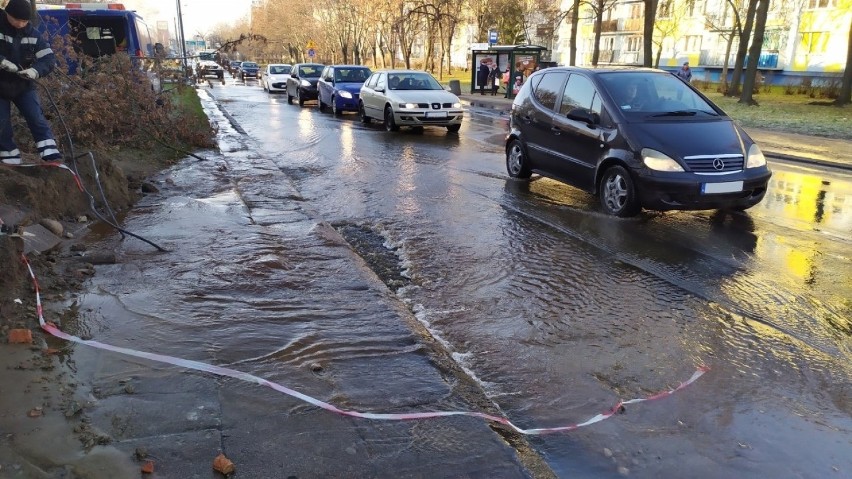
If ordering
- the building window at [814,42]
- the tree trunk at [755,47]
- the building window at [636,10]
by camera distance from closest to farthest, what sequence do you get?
the tree trunk at [755,47] < the building window at [814,42] < the building window at [636,10]

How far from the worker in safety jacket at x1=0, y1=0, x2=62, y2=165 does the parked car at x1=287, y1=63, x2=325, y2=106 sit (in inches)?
774

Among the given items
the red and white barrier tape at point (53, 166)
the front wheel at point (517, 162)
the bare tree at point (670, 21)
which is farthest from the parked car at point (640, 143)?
the bare tree at point (670, 21)

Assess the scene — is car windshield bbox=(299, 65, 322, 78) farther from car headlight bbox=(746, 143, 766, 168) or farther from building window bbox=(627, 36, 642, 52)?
building window bbox=(627, 36, 642, 52)

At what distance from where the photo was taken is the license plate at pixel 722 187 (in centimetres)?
691

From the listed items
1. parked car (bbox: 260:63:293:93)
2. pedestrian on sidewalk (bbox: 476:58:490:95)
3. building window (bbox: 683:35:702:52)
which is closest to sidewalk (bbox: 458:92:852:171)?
pedestrian on sidewalk (bbox: 476:58:490:95)

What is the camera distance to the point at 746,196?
716 cm

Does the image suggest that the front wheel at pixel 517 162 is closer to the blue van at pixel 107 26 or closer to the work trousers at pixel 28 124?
the work trousers at pixel 28 124

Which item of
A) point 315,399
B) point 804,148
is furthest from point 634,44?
point 315,399

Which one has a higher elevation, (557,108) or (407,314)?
(557,108)

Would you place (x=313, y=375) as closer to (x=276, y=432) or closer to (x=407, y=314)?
(x=276, y=432)

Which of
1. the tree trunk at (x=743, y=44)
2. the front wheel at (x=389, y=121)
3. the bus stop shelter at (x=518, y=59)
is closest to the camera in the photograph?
the front wheel at (x=389, y=121)

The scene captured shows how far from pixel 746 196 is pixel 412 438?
5.58m

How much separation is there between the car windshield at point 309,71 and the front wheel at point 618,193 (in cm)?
2184

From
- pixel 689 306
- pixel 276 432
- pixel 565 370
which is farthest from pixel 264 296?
pixel 689 306
